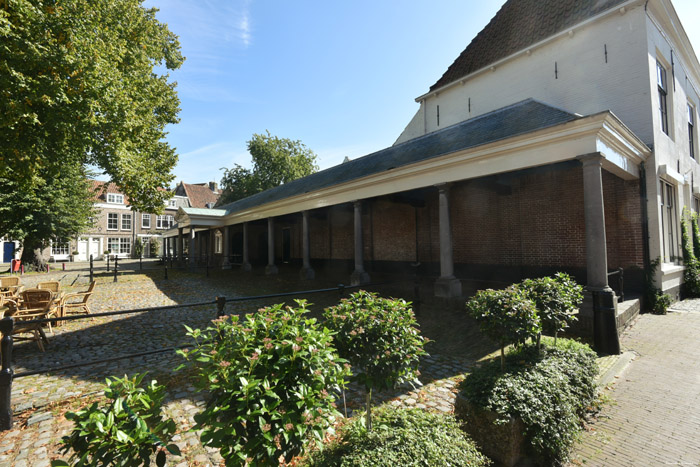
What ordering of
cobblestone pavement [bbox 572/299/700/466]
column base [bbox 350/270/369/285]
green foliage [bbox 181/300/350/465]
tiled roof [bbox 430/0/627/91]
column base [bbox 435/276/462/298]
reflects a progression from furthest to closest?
column base [bbox 350/270/369/285], tiled roof [bbox 430/0/627/91], column base [bbox 435/276/462/298], cobblestone pavement [bbox 572/299/700/466], green foliage [bbox 181/300/350/465]

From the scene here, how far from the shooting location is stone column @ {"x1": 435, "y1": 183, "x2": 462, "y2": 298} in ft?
30.7

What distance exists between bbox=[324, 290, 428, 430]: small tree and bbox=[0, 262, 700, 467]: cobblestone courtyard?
1779 mm

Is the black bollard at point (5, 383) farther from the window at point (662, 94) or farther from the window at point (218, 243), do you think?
the window at point (218, 243)

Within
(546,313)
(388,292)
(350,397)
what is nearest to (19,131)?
(350,397)

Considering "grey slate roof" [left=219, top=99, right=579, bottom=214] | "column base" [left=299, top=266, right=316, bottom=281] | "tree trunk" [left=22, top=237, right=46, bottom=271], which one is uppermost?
"grey slate roof" [left=219, top=99, right=579, bottom=214]

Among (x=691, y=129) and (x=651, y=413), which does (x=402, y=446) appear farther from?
(x=691, y=129)

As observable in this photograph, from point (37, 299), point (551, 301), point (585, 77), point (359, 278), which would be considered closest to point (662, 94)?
point (585, 77)

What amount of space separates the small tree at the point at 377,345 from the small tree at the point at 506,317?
1.64m

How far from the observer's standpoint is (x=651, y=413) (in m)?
4.05

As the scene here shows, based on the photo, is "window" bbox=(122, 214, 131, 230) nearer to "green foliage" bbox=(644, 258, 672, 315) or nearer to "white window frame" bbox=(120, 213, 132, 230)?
"white window frame" bbox=(120, 213, 132, 230)

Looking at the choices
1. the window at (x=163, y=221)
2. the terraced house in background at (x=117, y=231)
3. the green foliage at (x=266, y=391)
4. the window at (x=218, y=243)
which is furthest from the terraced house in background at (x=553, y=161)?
the window at (x=163, y=221)

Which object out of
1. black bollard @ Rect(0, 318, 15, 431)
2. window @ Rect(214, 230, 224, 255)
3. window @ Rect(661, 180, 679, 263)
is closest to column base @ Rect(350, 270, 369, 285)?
window @ Rect(661, 180, 679, 263)

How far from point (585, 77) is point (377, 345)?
1382cm

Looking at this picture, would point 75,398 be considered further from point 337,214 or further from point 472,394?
point 337,214
